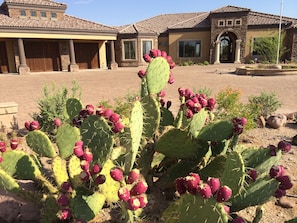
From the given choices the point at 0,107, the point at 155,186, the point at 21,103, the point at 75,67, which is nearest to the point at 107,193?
the point at 155,186

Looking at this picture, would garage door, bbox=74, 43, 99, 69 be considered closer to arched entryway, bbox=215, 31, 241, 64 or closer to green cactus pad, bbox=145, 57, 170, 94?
arched entryway, bbox=215, 31, 241, 64

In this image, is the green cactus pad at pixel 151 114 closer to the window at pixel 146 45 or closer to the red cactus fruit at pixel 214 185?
the red cactus fruit at pixel 214 185

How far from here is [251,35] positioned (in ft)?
94.3

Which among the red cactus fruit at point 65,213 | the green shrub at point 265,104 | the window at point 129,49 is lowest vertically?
the green shrub at point 265,104

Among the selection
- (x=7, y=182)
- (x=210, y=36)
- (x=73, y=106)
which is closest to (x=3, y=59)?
(x=210, y=36)

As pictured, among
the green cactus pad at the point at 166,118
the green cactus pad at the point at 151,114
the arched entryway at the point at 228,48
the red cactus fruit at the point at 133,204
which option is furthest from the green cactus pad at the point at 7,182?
the arched entryway at the point at 228,48

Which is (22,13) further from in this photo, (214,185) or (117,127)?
(214,185)

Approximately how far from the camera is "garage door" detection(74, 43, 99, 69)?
80.5 ft

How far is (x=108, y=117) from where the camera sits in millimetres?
2037

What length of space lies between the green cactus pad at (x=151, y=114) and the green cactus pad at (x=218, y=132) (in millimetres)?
481

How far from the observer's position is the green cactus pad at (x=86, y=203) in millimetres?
1930

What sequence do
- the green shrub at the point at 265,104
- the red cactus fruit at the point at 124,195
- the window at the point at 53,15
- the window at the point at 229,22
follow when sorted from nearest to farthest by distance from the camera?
1. the red cactus fruit at the point at 124,195
2. the green shrub at the point at 265,104
3. the window at the point at 53,15
4. the window at the point at 229,22

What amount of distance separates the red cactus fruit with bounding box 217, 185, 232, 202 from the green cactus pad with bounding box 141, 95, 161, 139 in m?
1.03

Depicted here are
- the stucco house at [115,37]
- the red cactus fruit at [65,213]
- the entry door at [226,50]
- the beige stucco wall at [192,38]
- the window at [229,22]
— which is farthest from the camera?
the entry door at [226,50]
